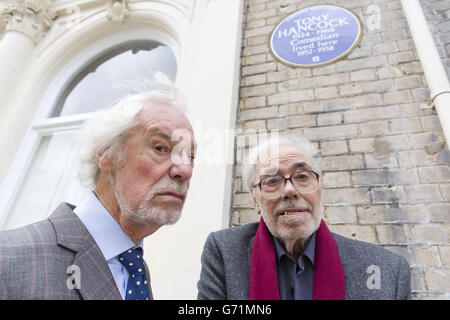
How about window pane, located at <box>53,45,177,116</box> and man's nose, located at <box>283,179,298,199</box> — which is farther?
window pane, located at <box>53,45,177,116</box>

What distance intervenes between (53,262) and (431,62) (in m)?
2.15

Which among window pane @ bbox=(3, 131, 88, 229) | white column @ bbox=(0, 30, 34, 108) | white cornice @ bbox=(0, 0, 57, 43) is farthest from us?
white cornice @ bbox=(0, 0, 57, 43)

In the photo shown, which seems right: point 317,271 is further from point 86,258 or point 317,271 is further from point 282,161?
point 86,258

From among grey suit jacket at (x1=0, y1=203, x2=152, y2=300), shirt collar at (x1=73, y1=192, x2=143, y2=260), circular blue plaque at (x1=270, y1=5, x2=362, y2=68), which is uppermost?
circular blue plaque at (x1=270, y1=5, x2=362, y2=68)

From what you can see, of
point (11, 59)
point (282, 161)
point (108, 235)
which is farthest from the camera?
point (11, 59)

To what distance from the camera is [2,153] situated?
8.39 feet

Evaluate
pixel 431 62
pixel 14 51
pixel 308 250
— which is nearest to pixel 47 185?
pixel 14 51

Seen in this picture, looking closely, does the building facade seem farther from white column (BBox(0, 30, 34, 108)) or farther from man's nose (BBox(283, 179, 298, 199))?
man's nose (BBox(283, 179, 298, 199))

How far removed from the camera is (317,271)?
932 millimetres

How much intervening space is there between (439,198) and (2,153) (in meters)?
3.72

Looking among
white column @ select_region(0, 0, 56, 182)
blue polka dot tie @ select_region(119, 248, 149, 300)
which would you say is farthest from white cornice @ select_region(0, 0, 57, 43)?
blue polka dot tie @ select_region(119, 248, 149, 300)

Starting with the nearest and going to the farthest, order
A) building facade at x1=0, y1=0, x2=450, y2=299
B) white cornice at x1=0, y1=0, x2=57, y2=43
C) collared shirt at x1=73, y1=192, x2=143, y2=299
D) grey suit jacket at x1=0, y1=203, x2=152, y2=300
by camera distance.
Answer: grey suit jacket at x1=0, y1=203, x2=152, y2=300 < collared shirt at x1=73, y1=192, x2=143, y2=299 < building facade at x1=0, y1=0, x2=450, y2=299 < white cornice at x1=0, y1=0, x2=57, y2=43

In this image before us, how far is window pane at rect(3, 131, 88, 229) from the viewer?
238cm

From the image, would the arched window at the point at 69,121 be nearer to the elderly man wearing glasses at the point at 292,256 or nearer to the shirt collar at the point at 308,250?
the elderly man wearing glasses at the point at 292,256
